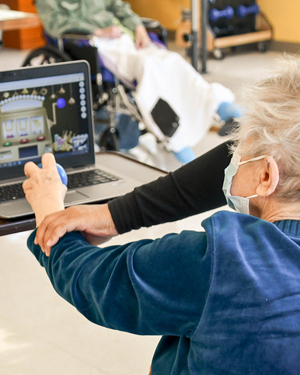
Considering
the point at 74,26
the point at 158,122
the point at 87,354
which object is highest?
the point at 74,26

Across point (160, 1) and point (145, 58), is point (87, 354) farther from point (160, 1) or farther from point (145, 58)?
point (160, 1)

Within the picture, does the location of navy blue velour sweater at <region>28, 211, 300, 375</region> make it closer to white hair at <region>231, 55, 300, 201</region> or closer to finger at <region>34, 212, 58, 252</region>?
white hair at <region>231, 55, 300, 201</region>

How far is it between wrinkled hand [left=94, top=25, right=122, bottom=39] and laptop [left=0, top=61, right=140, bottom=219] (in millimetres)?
2197

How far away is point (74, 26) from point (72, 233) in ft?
9.45

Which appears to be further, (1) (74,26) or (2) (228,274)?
(1) (74,26)

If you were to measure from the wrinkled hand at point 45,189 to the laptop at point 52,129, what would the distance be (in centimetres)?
24

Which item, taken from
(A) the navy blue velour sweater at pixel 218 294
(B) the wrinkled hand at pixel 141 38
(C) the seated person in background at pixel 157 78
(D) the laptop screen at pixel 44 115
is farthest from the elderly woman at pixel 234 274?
(B) the wrinkled hand at pixel 141 38

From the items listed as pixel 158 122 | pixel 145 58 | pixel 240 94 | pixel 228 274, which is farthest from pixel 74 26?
pixel 228 274

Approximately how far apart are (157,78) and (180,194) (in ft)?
7.17

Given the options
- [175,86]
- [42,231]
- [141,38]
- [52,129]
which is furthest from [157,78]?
[42,231]

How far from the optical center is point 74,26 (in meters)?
3.61

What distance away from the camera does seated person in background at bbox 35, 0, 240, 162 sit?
323 centimetres

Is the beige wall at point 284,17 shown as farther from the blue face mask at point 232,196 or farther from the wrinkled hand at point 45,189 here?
the blue face mask at point 232,196

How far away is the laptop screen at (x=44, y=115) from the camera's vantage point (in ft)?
4.75
